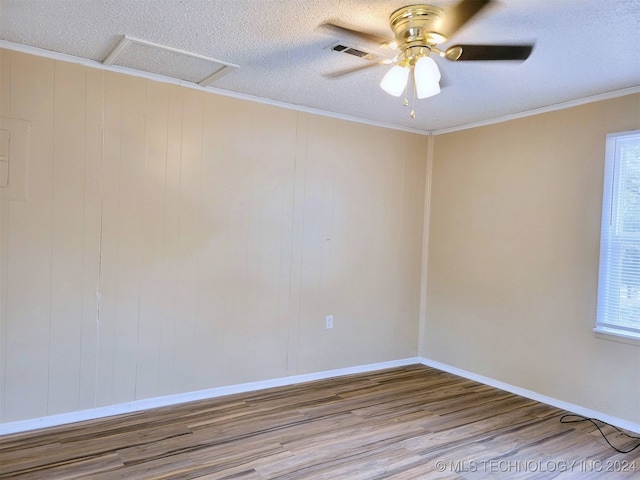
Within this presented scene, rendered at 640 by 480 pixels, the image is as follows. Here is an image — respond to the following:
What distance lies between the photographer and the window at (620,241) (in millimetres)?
2859

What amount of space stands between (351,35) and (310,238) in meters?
1.83

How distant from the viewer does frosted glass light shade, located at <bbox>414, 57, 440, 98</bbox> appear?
76.9 inches

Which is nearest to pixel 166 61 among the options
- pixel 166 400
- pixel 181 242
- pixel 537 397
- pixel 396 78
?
pixel 181 242

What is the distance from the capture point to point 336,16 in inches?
79.6

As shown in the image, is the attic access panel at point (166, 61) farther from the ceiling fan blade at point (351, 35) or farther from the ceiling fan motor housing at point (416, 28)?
the ceiling fan motor housing at point (416, 28)

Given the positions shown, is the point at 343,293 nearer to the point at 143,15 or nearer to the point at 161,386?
the point at 161,386

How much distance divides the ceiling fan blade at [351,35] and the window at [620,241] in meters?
1.90

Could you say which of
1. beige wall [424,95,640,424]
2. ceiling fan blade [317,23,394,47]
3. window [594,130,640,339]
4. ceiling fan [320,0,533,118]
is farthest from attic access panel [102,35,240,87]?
window [594,130,640,339]

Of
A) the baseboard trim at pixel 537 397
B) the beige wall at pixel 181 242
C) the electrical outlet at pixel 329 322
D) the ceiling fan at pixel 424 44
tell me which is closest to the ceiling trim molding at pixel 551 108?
the beige wall at pixel 181 242

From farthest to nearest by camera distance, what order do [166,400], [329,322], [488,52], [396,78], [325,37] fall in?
[329,322], [166,400], [325,37], [396,78], [488,52]

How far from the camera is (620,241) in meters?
2.93

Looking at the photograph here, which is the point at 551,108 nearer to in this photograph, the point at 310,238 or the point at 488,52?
the point at 488,52

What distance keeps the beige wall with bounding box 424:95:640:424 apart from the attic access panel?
2.29 metres

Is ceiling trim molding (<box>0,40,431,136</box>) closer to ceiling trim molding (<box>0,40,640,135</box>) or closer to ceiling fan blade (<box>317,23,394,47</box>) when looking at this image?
ceiling trim molding (<box>0,40,640,135</box>)
